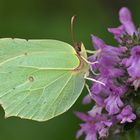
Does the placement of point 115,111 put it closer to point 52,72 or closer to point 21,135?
point 52,72

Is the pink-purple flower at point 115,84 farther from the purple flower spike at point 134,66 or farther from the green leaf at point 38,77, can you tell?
the green leaf at point 38,77

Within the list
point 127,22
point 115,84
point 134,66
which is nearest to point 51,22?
point 127,22

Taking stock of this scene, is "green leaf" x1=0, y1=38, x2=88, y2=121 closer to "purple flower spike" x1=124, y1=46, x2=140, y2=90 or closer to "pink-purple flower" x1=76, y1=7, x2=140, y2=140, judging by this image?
"pink-purple flower" x1=76, y1=7, x2=140, y2=140

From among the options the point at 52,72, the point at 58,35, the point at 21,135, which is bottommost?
the point at 21,135

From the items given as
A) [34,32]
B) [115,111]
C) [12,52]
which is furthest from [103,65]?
[34,32]

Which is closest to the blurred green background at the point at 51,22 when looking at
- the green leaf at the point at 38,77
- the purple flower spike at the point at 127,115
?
the green leaf at the point at 38,77

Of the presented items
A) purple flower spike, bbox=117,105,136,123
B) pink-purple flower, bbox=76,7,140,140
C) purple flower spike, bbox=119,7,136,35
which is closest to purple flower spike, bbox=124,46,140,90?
pink-purple flower, bbox=76,7,140,140
